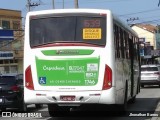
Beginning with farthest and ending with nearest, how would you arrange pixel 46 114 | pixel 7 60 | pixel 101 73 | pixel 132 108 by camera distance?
pixel 7 60
pixel 132 108
pixel 46 114
pixel 101 73

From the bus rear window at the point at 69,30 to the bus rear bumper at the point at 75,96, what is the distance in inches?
53.0

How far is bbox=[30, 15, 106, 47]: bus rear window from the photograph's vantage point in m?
13.0

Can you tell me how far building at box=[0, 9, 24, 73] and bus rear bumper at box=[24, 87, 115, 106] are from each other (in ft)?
149

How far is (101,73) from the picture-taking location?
41.7ft

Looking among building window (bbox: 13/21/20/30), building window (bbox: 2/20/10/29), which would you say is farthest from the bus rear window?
building window (bbox: 13/21/20/30)

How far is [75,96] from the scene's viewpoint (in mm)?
12711

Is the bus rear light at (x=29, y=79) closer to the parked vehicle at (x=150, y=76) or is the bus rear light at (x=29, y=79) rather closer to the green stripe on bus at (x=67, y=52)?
the green stripe on bus at (x=67, y=52)

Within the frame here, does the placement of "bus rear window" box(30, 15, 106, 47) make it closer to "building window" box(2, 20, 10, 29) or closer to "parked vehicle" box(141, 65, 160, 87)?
"parked vehicle" box(141, 65, 160, 87)

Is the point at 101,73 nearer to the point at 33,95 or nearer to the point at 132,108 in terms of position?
the point at 33,95

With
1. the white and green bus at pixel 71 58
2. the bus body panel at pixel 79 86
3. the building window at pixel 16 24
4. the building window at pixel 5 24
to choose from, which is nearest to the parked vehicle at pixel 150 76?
the white and green bus at pixel 71 58

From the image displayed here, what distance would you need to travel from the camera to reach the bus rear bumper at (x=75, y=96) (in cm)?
1265

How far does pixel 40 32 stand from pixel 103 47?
1.82 metres

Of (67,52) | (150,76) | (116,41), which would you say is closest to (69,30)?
(67,52)

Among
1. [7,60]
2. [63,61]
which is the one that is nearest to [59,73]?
[63,61]
